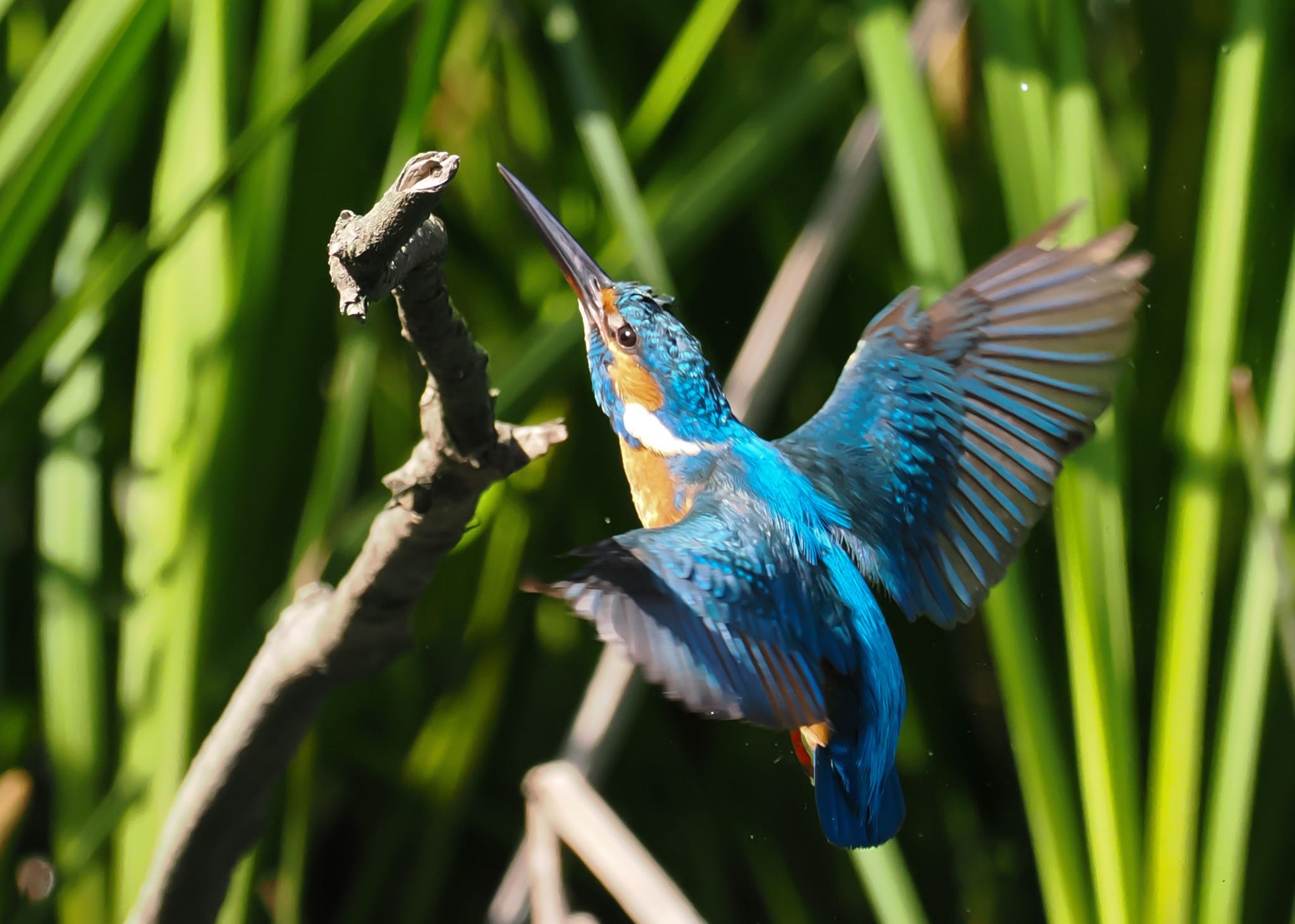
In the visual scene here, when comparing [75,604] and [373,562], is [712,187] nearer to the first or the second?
[373,562]

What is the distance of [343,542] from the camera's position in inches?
37.3

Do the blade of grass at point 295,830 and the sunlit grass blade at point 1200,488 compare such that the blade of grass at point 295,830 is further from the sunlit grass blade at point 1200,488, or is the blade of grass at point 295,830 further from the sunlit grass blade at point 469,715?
the sunlit grass blade at point 1200,488

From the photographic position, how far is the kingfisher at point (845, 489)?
0.41 metres

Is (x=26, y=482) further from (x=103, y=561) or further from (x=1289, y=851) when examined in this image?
(x=1289, y=851)

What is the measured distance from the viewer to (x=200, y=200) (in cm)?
79

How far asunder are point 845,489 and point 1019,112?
0.41m

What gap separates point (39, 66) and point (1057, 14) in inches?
27.0

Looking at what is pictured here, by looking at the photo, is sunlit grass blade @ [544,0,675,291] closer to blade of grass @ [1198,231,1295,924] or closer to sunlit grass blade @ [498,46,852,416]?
sunlit grass blade @ [498,46,852,416]

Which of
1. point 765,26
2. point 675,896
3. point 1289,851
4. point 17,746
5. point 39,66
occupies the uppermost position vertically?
point 39,66

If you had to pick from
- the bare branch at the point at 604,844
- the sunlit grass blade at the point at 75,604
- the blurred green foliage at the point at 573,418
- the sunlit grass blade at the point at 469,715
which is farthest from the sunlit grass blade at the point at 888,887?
the sunlit grass blade at the point at 75,604

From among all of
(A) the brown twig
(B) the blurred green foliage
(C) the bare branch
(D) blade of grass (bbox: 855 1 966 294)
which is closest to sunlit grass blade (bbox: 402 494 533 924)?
(B) the blurred green foliage

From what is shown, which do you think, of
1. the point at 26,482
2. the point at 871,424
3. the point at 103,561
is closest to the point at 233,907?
the point at 103,561

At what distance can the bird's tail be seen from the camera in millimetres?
462

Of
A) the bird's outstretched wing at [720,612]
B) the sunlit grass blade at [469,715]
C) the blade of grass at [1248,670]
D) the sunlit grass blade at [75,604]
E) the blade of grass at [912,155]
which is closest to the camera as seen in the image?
the bird's outstretched wing at [720,612]
